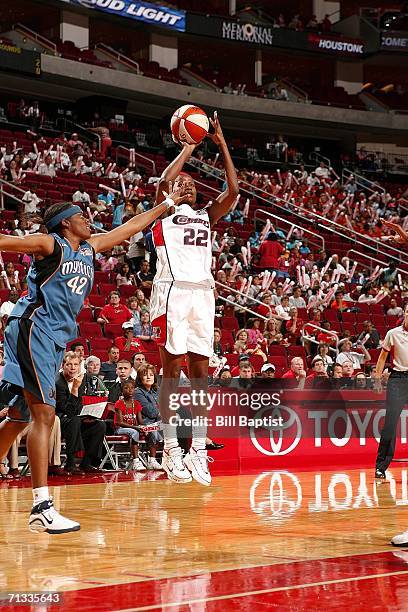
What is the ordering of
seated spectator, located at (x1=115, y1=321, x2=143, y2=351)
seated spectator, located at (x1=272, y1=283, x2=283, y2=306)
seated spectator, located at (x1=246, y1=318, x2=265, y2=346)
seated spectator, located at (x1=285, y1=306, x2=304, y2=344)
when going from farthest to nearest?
seated spectator, located at (x1=272, y1=283, x2=283, y2=306)
seated spectator, located at (x1=285, y1=306, x2=304, y2=344)
seated spectator, located at (x1=246, y1=318, x2=265, y2=346)
seated spectator, located at (x1=115, y1=321, x2=143, y2=351)

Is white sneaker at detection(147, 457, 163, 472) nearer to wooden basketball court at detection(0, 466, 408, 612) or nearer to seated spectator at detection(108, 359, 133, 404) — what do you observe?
seated spectator at detection(108, 359, 133, 404)

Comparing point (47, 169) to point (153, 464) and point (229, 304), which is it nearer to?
point (229, 304)

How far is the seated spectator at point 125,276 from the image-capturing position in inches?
666

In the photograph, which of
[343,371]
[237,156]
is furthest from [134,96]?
[343,371]

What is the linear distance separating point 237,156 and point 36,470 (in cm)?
2565

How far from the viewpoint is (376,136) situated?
3747 centimetres

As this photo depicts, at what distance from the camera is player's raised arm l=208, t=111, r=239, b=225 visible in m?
7.25

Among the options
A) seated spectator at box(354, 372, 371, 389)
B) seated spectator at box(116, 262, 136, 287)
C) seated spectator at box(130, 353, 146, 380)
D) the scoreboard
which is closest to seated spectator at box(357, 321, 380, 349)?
seated spectator at box(116, 262, 136, 287)

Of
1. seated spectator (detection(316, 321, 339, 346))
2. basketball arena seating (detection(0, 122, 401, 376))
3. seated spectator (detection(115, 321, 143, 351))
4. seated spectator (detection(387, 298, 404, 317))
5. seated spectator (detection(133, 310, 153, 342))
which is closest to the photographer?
seated spectator (detection(115, 321, 143, 351))

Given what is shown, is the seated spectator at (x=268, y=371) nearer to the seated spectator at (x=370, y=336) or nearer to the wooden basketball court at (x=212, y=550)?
the wooden basketball court at (x=212, y=550)

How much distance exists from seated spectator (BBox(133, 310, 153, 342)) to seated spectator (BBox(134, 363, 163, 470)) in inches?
102

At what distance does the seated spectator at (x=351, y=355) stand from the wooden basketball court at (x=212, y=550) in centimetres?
686

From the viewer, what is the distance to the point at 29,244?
5289 millimetres

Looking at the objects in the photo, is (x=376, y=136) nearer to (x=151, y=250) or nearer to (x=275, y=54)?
(x=275, y=54)
